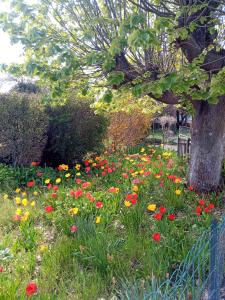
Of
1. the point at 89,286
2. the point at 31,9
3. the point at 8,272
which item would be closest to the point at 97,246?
the point at 89,286

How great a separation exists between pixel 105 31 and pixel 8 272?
10.6 feet

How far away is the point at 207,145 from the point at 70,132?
3.60 metres

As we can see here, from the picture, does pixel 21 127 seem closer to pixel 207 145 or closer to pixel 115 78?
pixel 115 78

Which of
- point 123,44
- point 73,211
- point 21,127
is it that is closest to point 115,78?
point 123,44

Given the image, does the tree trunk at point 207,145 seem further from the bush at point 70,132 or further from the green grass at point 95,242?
the bush at point 70,132

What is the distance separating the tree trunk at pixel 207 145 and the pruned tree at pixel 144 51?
0.01m

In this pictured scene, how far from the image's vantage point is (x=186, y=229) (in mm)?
3402

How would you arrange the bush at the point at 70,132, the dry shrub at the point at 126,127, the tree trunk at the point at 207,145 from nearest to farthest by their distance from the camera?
the tree trunk at the point at 207,145 → the bush at the point at 70,132 → the dry shrub at the point at 126,127

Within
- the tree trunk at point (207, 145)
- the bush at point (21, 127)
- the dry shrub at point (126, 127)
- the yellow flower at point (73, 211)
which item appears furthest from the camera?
the dry shrub at point (126, 127)

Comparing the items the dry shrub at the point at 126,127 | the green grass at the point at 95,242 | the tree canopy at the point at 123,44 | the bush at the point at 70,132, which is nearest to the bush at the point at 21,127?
the bush at the point at 70,132

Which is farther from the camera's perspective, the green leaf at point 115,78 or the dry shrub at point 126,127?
the dry shrub at point 126,127

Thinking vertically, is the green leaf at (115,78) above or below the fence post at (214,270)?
above

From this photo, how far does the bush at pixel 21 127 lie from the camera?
241 inches

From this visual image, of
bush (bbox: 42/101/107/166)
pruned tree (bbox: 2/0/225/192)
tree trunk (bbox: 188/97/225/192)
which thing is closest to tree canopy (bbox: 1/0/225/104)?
pruned tree (bbox: 2/0/225/192)
